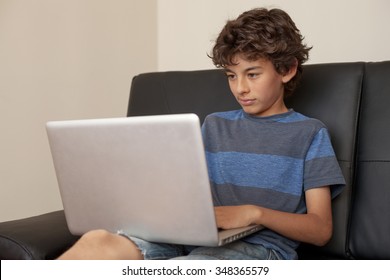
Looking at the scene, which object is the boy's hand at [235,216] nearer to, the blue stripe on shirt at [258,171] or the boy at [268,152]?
the boy at [268,152]

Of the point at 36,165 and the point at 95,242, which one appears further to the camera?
the point at 36,165

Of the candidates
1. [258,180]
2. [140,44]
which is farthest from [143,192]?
[140,44]

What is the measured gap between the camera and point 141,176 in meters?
0.94

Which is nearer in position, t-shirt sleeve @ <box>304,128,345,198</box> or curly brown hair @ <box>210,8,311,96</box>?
t-shirt sleeve @ <box>304,128,345,198</box>

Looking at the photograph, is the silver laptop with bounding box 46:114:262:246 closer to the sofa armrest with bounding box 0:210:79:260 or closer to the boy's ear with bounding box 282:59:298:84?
the sofa armrest with bounding box 0:210:79:260

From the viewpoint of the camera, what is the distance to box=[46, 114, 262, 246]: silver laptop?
2.92 ft

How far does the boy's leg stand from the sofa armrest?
21 centimetres

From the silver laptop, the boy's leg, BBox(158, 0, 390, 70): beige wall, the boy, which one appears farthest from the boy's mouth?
BBox(158, 0, 390, 70): beige wall

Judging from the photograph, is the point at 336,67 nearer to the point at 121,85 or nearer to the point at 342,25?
the point at 342,25

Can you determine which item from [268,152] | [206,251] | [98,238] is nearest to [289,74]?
[268,152]

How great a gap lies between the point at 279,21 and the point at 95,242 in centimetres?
77

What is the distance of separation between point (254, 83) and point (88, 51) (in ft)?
3.26

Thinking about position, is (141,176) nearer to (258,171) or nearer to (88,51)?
(258,171)

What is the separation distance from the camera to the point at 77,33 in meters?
2.07
